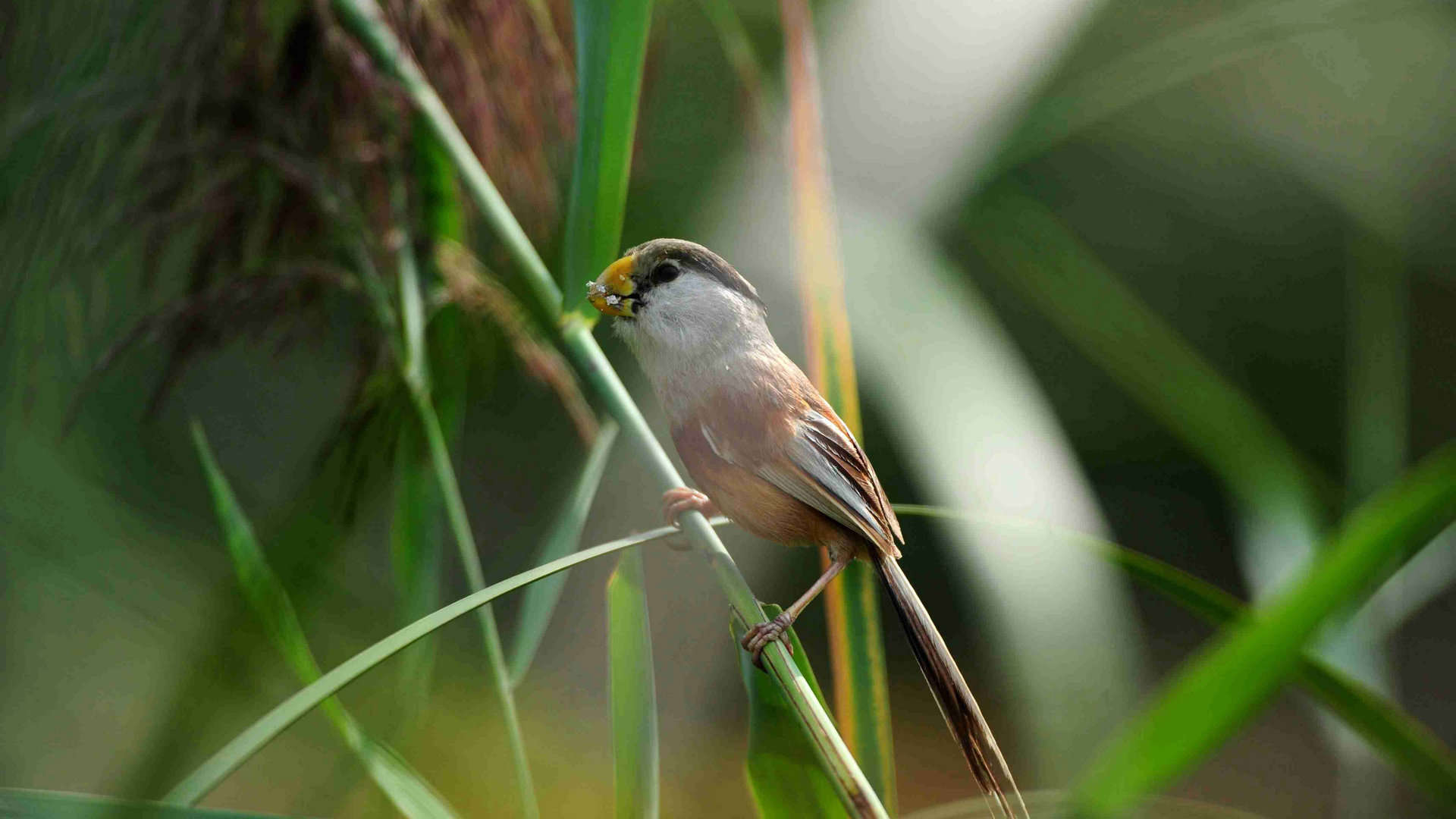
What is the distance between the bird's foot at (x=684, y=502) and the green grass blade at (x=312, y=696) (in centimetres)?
6

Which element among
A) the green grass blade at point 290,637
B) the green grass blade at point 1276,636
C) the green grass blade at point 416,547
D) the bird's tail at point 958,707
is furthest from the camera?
the green grass blade at point 416,547

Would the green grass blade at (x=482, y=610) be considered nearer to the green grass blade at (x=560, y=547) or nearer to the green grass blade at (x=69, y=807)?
the green grass blade at (x=560, y=547)

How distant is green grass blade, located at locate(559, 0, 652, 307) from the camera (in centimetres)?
47

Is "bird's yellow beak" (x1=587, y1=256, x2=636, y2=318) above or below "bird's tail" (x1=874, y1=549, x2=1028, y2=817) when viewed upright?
above

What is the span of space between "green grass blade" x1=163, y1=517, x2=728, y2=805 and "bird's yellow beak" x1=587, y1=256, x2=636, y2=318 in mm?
131

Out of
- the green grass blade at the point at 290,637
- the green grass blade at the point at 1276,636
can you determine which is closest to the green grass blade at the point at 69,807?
the green grass blade at the point at 290,637

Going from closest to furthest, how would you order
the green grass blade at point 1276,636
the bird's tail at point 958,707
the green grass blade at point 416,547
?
the green grass blade at point 1276,636 < the bird's tail at point 958,707 < the green grass blade at point 416,547

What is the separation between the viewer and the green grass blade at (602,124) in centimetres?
47

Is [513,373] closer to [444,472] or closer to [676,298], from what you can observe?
[444,472]

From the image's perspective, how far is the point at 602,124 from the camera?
485 millimetres

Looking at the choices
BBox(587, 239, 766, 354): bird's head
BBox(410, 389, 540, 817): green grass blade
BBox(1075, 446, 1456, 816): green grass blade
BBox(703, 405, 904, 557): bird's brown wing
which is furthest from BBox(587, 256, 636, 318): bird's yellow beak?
BBox(1075, 446, 1456, 816): green grass blade

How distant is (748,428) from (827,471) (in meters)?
0.05

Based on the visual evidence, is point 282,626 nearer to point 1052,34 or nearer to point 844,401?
point 844,401

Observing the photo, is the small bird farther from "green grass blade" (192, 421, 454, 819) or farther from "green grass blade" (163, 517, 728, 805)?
"green grass blade" (192, 421, 454, 819)
